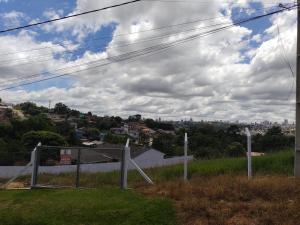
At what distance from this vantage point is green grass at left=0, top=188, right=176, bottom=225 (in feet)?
27.4

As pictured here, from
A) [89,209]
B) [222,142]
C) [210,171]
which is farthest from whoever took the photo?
[222,142]

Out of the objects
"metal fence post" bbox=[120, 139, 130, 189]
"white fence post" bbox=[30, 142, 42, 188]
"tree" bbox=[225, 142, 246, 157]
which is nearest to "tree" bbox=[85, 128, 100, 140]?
"tree" bbox=[225, 142, 246, 157]

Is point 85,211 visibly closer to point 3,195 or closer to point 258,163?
point 3,195

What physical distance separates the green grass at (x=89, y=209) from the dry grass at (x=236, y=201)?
1.44 feet

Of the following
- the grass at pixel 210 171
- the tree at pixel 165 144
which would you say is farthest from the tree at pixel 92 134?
the grass at pixel 210 171

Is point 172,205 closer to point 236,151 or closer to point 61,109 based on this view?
point 236,151

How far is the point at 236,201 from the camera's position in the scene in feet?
28.5

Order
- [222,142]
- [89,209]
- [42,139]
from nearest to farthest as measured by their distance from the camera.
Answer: [89,209]
[222,142]
[42,139]

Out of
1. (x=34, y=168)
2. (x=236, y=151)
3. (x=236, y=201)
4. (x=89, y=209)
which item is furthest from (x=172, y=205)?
(x=236, y=151)

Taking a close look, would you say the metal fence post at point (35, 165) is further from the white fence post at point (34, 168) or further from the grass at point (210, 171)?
the grass at point (210, 171)

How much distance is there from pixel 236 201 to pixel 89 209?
10.0ft

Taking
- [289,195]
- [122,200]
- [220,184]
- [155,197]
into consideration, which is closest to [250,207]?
[289,195]

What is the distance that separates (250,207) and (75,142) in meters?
59.5

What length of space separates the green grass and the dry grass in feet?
1.44
